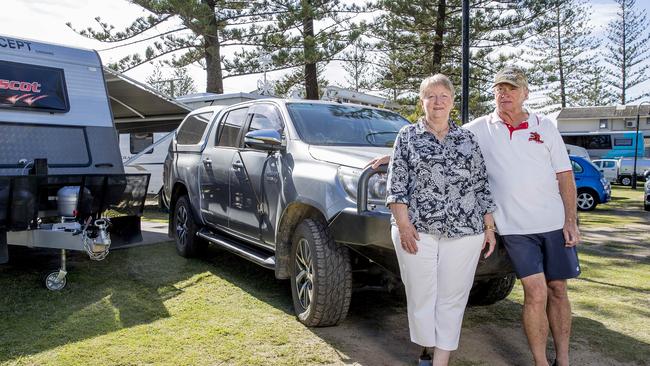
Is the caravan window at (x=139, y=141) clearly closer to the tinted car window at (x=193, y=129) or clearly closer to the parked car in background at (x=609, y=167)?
the tinted car window at (x=193, y=129)

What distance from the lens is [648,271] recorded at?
6.66 m

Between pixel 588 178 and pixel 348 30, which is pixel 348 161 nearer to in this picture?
pixel 588 178

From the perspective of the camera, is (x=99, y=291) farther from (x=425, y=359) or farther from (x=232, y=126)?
(x=425, y=359)

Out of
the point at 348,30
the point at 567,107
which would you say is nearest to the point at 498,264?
the point at 348,30

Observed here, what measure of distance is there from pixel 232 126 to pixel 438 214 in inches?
130

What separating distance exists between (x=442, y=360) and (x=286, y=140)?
229 cm

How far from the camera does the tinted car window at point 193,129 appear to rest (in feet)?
22.0

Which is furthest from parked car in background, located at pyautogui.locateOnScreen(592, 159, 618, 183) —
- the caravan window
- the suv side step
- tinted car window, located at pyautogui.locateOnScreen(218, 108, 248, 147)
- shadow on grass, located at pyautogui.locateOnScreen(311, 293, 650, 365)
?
the suv side step

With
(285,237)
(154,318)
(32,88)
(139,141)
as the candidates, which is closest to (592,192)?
(139,141)

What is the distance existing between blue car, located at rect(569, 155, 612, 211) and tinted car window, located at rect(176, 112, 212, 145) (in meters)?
10.6

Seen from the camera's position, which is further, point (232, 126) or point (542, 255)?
point (232, 126)

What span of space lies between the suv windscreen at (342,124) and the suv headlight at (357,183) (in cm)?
76

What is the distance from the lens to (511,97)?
11.1ft

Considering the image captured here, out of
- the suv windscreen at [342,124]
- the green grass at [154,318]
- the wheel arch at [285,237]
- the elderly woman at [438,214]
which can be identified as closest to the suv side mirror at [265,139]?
the suv windscreen at [342,124]
